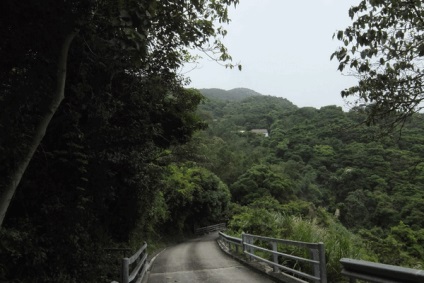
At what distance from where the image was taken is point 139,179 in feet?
40.2

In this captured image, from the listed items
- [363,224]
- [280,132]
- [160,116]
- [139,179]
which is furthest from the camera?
[280,132]

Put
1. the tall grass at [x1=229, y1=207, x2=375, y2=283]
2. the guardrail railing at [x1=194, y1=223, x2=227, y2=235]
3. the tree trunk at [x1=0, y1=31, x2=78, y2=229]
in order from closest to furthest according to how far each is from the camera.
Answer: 1. the tree trunk at [x1=0, y1=31, x2=78, y2=229]
2. the tall grass at [x1=229, y1=207, x2=375, y2=283]
3. the guardrail railing at [x1=194, y1=223, x2=227, y2=235]

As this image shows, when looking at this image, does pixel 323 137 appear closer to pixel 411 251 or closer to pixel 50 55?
pixel 411 251

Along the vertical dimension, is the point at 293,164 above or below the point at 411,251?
above

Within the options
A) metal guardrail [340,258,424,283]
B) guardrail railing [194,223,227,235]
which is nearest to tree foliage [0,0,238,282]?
metal guardrail [340,258,424,283]

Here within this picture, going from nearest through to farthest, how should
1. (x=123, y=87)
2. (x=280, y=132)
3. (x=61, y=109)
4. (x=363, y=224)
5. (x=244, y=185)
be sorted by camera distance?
(x=61, y=109) → (x=123, y=87) → (x=363, y=224) → (x=244, y=185) → (x=280, y=132)

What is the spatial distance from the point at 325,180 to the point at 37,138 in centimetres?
6496

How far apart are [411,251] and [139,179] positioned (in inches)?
798

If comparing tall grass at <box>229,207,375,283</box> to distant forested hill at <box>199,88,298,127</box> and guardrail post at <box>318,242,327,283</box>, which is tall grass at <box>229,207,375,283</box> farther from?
distant forested hill at <box>199,88,298,127</box>

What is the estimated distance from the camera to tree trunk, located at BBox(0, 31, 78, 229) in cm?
488

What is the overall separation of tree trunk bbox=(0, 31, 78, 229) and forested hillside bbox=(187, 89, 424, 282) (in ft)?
16.4

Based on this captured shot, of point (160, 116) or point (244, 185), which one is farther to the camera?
point (244, 185)

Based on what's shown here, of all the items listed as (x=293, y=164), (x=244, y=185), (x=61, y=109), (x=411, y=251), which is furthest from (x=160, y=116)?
(x=293, y=164)

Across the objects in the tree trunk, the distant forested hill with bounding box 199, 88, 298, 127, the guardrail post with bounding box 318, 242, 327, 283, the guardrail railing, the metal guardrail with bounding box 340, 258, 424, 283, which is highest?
the distant forested hill with bounding box 199, 88, 298, 127
